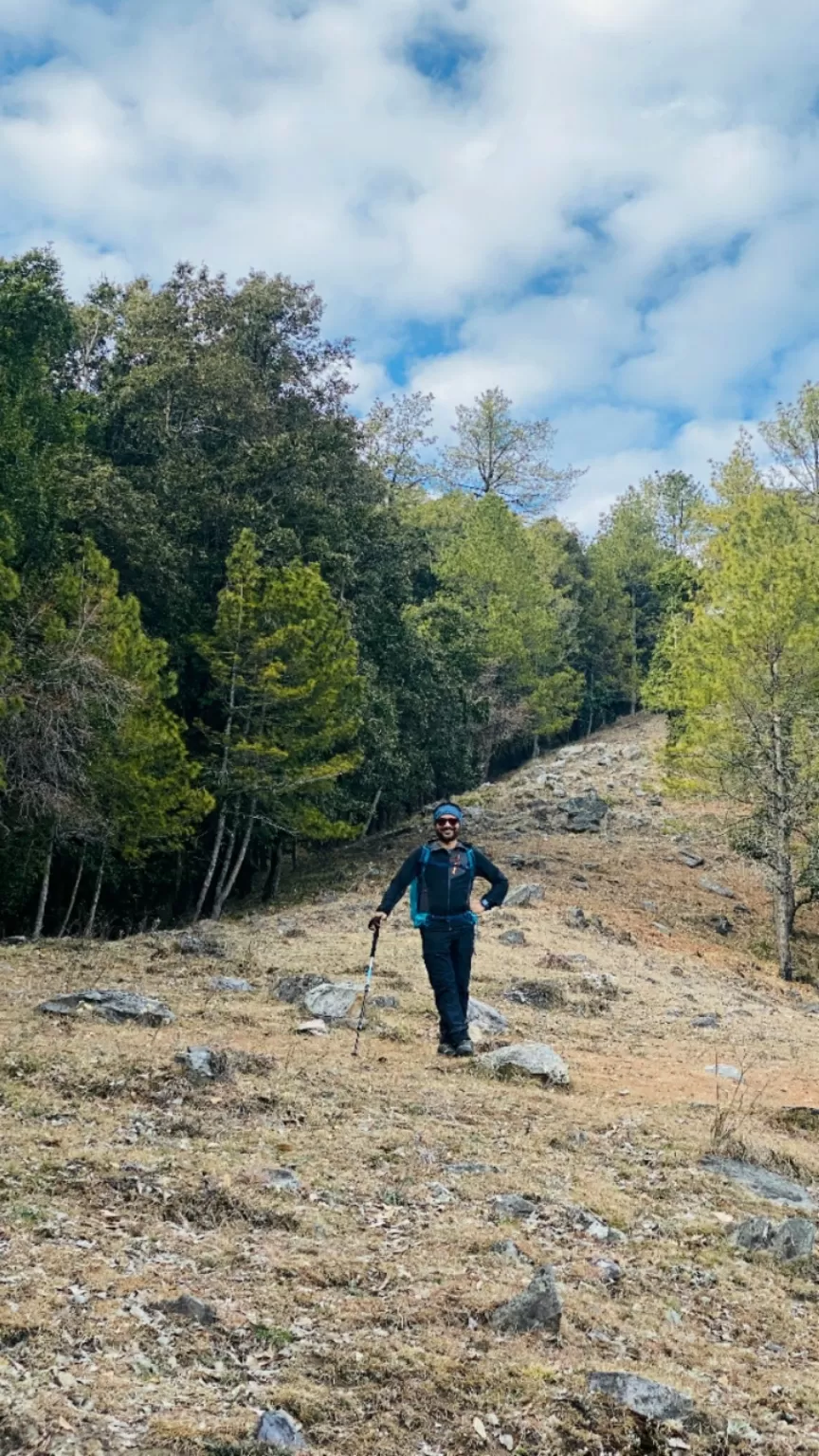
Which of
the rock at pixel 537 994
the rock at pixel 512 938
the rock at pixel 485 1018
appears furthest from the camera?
the rock at pixel 512 938

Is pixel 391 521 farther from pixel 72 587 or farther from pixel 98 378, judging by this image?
pixel 72 587

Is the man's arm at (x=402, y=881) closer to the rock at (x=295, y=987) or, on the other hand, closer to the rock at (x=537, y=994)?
the rock at (x=295, y=987)

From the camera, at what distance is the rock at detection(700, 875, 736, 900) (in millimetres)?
25688

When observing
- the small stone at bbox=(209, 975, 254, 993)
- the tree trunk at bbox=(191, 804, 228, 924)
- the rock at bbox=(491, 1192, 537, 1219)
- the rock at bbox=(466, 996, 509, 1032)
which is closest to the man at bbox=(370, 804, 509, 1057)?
the rock at bbox=(466, 996, 509, 1032)

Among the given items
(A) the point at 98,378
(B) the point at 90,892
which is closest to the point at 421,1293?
(B) the point at 90,892

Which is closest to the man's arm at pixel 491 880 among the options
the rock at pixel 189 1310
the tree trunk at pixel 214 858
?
the rock at pixel 189 1310

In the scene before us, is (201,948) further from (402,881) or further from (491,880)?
(491,880)

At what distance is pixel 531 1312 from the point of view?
4172 mm

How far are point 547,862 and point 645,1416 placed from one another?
2188cm

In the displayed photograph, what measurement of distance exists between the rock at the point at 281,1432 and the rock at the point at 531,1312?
43.5 inches

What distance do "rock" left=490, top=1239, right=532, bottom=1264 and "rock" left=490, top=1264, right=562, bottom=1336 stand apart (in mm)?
550

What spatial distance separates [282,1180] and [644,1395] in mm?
2323

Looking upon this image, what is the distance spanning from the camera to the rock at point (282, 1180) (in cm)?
541

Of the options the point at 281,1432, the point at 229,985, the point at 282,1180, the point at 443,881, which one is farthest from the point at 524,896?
the point at 281,1432
